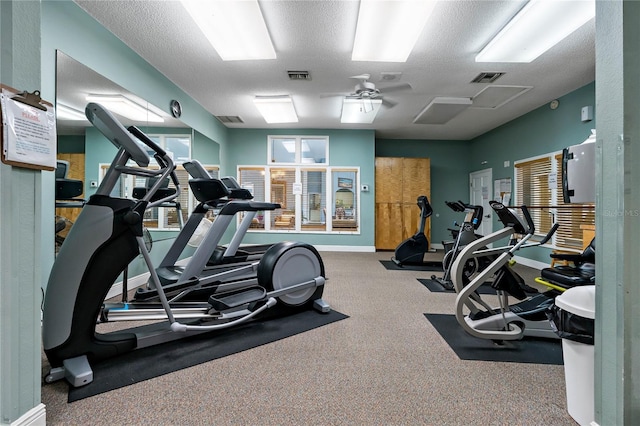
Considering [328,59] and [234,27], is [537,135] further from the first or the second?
[234,27]

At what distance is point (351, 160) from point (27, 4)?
6.00 m

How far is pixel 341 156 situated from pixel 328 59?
11.2 feet

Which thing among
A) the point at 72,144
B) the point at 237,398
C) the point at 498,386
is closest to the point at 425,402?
the point at 498,386

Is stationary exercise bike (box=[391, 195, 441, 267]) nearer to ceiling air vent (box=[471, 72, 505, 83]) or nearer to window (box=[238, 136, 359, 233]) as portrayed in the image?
window (box=[238, 136, 359, 233])

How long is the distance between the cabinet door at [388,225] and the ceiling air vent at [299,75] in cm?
392

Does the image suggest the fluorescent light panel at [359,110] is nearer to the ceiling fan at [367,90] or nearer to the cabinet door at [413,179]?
the ceiling fan at [367,90]

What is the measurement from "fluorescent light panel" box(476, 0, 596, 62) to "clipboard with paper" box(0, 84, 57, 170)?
11.7ft

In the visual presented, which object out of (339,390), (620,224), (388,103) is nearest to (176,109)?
(388,103)

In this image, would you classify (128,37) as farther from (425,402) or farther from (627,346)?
(627,346)

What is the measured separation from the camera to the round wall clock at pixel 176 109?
426 centimetres

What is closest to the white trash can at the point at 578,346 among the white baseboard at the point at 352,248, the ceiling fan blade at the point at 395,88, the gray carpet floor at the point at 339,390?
the gray carpet floor at the point at 339,390

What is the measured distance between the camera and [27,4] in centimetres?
124

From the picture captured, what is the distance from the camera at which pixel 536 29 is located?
2791mm

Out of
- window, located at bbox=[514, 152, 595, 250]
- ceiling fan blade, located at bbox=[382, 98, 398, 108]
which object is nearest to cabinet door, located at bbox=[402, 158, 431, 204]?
window, located at bbox=[514, 152, 595, 250]
